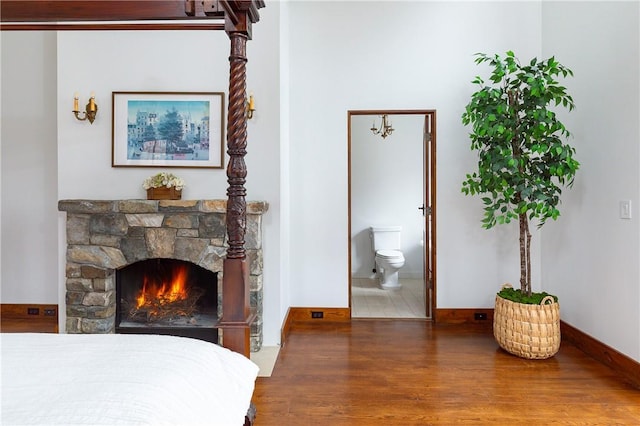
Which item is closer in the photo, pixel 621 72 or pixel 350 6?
pixel 621 72

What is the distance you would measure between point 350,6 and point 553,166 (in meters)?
2.30

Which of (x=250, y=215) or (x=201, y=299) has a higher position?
(x=250, y=215)

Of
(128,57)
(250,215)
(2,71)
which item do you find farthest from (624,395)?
(2,71)

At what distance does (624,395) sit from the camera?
2.52m

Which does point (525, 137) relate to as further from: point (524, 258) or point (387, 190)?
point (387, 190)

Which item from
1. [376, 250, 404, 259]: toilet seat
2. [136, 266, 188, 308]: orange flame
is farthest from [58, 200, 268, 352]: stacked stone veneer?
[376, 250, 404, 259]: toilet seat

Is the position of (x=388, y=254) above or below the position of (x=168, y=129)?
below

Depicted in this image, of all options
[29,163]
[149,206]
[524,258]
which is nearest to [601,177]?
[524,258]

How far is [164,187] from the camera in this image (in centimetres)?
320

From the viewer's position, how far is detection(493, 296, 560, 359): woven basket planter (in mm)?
3023

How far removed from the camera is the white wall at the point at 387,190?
6.21 metres

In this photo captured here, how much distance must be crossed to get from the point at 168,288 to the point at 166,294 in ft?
0.16

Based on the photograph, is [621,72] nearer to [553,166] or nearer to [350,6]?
[553,166]

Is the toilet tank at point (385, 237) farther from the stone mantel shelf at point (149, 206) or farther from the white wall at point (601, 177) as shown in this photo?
the stone mantel shelf at point (149, 206)
